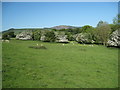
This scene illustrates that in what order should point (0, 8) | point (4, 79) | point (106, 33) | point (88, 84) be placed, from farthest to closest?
point (106, 33)
point (0, 8)
point (88, 84)
point (4, 79)

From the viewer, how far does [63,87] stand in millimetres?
8523

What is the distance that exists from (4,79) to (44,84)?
297 centimetres

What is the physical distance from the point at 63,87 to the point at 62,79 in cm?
143

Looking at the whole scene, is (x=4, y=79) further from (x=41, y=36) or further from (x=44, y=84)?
(x=41, y=36)

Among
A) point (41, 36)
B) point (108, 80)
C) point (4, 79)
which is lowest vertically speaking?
point (108, 80)

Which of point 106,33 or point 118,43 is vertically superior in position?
point 106,33

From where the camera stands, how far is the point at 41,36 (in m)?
71.5

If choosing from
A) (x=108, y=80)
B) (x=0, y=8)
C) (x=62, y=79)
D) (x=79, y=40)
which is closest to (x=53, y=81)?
(x=62, y=79)

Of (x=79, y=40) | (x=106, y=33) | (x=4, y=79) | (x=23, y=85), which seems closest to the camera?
(x=23, y=85)

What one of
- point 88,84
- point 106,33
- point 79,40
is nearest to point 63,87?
point 88,84

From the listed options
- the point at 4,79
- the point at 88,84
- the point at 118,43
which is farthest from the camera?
the point at 118,43

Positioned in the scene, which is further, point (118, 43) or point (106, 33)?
point (106, 33)

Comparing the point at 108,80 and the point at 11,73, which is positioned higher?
the point at 11,73

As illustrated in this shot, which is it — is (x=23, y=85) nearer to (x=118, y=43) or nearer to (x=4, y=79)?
(x=4, y=79)
